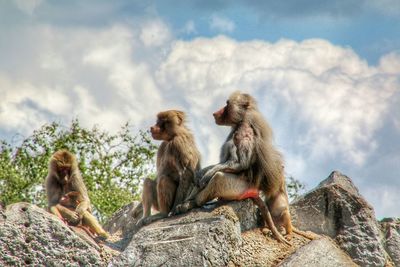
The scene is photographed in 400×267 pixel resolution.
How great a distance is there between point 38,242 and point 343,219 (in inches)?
183

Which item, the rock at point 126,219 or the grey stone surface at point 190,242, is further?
the rock at point 126,219

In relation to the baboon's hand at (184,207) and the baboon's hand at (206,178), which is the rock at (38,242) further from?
the baboon's hand at (206,178)

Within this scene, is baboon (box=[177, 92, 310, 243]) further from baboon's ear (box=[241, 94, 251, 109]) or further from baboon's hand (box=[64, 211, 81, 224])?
baboon's hand (box=[64, 211, 81, 224])

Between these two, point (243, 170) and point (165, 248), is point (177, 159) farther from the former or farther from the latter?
point (165, 248)

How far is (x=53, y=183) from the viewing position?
44.8 feet

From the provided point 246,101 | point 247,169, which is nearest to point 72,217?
point 247,169

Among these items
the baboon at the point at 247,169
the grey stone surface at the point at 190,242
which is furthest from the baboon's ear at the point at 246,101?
the grey stone surface at the point at 190,242

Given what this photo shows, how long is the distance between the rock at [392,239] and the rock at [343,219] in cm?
61

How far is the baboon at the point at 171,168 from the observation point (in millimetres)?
11820

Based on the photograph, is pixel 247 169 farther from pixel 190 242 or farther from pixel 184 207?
pixel 190 242

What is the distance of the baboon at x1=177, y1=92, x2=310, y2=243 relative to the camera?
11.2 meters

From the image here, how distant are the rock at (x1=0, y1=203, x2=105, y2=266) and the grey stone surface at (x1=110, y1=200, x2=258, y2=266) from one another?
471mm

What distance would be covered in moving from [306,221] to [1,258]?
4749mm

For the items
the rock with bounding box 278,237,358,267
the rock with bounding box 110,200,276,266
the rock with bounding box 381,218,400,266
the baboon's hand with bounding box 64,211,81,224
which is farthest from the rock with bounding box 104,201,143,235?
the rock with bounding box 381,218,400,266
